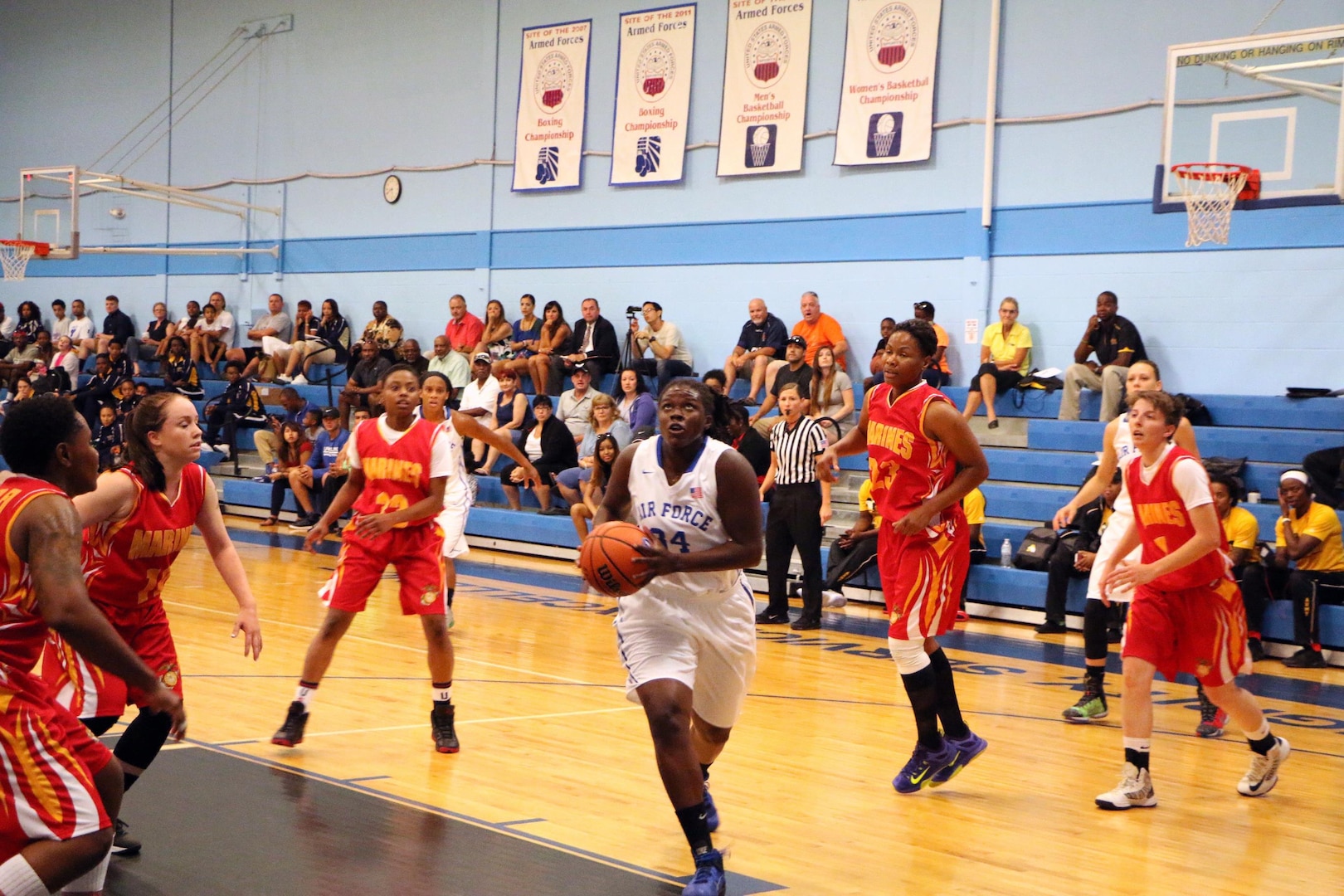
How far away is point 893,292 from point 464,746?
31.3ft

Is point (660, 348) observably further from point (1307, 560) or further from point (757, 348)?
point (1307, 560)

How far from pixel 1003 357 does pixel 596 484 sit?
419cm

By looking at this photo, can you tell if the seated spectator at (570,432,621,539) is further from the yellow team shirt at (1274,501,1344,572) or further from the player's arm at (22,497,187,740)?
the player's arm at (22,497,187,740)

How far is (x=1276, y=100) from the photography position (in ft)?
33.0

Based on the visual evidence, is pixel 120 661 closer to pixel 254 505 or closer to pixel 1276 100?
pixel 1276 100

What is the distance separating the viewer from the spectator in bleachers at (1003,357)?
12.7m

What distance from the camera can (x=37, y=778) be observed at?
267cm

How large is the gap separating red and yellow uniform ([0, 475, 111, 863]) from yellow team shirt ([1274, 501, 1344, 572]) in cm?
837

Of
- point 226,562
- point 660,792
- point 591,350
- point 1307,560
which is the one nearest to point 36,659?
point 226,562

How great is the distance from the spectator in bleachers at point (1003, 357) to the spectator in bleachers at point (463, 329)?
6.64 m

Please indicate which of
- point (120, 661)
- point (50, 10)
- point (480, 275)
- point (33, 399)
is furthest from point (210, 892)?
point (50, 10)

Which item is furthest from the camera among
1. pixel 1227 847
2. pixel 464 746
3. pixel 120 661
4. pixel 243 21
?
pixel 243 21

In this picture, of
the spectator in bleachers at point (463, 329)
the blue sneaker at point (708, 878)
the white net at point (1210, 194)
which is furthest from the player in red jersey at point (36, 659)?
the spectator in bleachers at point (463, 329)

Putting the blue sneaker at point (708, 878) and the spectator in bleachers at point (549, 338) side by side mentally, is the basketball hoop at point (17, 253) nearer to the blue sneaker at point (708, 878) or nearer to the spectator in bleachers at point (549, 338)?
the spectator in bleachers at point (549, 338)
